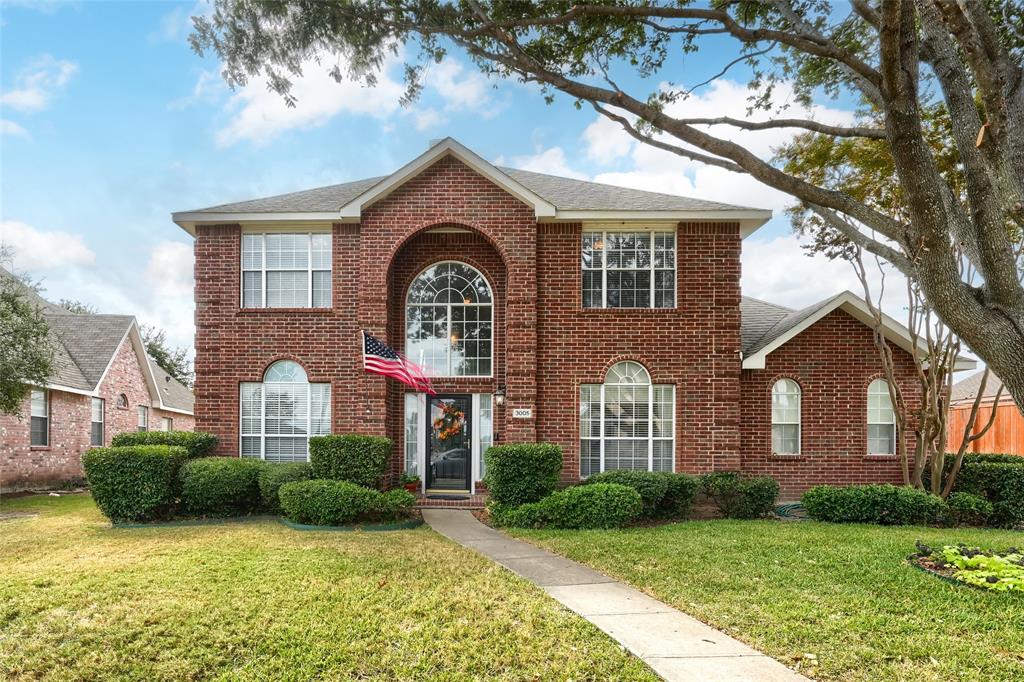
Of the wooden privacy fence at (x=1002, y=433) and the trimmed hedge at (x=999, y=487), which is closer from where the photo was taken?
the trimmed hedge at (x=999, y=487)

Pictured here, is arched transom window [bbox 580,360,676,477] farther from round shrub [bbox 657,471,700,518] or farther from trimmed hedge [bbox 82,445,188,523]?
trimmed hedge [bbox 82,445,188,523]

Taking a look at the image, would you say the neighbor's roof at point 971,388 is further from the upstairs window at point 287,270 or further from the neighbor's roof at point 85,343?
the neighbor's roof at point 85,343

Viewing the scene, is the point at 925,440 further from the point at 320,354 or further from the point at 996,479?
the point at 320,354

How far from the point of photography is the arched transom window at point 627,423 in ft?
42.5

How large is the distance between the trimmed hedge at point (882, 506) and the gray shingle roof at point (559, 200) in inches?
233

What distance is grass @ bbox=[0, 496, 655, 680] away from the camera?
4.70 metres

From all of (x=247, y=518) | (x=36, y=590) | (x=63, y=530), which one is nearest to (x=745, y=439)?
(x=247, y=518)

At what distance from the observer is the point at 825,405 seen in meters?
13.2

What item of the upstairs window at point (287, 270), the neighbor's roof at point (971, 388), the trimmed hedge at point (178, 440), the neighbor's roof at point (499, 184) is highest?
the neighbor's roof at point (499, 184)

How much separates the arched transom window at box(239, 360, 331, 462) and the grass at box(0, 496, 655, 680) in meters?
4.59

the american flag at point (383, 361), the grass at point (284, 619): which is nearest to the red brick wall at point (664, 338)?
the american flag at point (383, 361)

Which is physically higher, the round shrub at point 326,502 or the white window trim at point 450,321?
the white window trim at point 450,321

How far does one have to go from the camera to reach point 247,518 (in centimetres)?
1133

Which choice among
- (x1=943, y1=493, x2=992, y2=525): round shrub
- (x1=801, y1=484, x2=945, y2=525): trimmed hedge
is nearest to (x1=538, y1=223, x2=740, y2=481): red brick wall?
(x1=801, y1=484, x2=945, y2=525): trimmed hedge
